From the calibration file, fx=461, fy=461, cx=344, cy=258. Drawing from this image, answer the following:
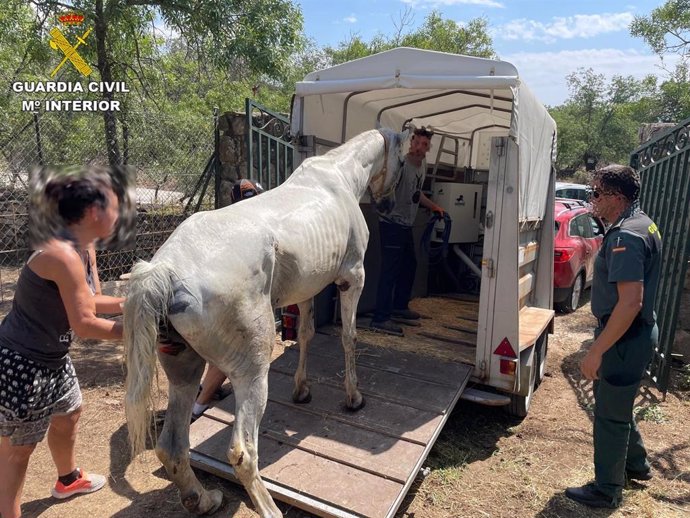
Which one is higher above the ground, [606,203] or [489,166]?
[489,166]

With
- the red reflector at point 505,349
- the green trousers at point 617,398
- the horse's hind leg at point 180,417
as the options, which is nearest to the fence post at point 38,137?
the horse's hind leg at point 180,417

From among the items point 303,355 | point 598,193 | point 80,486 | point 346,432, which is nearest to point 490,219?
point 598,193

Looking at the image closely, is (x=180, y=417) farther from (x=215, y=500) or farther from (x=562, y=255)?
(x=562, y=255)

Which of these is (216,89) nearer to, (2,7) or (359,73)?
(2,7)

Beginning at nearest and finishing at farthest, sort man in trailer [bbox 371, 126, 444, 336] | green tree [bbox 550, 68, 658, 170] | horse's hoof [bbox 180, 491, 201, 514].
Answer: horse's hoof [bbox 180, 491, 201, 514] → man in trailer [bbox 371, 126, 444, 336] → green tree [bbox 550, 68, 658, 170]

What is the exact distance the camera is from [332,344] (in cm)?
448

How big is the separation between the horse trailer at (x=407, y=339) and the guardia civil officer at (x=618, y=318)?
2.31 ft

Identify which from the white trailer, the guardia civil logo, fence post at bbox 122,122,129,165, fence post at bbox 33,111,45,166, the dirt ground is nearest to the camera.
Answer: the dirt ground

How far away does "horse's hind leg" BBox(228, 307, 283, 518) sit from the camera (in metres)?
2.36

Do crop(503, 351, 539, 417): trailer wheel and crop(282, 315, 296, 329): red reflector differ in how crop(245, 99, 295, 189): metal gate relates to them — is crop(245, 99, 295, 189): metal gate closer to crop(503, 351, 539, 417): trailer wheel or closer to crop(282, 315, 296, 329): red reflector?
crop(282, 315, 296, 329): red reflector

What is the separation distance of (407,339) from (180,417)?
2.50 metres

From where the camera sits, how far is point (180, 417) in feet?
8.33

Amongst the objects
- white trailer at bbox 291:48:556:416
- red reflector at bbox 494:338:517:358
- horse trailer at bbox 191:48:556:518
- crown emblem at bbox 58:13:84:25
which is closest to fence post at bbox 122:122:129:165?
crown emblem at bbox 58:13:84:25

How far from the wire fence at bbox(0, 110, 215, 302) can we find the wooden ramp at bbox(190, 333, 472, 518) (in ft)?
12.7
